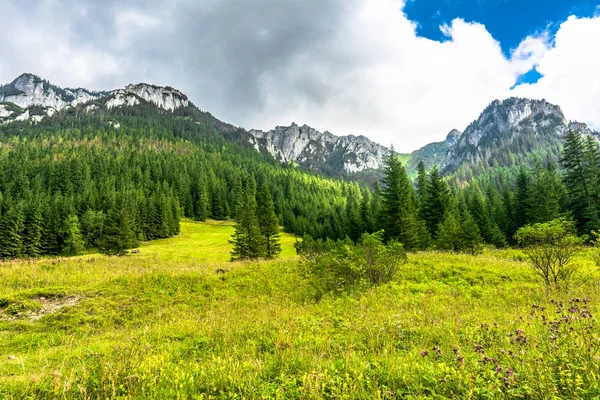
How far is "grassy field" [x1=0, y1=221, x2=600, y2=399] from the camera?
364 centimetres

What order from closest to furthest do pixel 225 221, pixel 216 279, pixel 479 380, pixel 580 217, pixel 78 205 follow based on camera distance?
1. pixel 479 380
2. pixel 216 279
3. pixel 580 217
4. pixel 78 205
5. pixel 225 221

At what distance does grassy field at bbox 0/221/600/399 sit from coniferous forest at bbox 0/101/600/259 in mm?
20488

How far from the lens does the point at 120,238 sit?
4472cm

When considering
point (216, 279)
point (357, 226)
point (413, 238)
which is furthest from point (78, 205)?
point (413, 238)

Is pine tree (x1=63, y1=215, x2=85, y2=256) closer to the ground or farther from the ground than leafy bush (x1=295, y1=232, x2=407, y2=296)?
farther from the ground

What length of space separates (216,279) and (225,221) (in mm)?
86342

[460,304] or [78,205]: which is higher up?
[78,205]

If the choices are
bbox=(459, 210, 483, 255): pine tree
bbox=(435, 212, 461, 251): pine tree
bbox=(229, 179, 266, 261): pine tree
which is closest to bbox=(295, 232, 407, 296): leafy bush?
bbox=(435, 212, 461, 251): pine tree

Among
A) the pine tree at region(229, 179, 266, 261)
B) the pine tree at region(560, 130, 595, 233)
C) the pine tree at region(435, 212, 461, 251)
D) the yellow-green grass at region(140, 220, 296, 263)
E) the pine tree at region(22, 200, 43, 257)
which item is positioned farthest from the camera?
the pine tree at region(22, 200, 43, 257)

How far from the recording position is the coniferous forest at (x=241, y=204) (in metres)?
38.0

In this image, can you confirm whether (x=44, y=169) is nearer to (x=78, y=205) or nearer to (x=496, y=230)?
(x=78, y=205)

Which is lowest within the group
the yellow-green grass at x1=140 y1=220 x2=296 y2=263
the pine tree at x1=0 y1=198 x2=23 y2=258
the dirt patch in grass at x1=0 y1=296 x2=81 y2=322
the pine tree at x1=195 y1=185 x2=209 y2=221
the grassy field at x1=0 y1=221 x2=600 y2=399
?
the grassy field at x1=0 y1=221 x2=600 y2=399

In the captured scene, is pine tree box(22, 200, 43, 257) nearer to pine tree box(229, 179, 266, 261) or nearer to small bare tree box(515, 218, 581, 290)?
pine tree box(229, 179, 266, 261)

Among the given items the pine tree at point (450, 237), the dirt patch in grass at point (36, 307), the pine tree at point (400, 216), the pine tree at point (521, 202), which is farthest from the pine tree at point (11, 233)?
the pine tree at point (521, 202)
